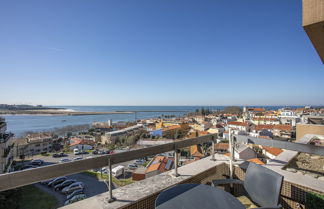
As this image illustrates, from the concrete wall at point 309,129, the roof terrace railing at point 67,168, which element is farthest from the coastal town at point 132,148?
the roof terrace railing at point 67,168

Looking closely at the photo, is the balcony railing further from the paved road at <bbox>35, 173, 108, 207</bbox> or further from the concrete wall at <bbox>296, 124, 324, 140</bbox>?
the paved road at <bbox>35, 173, 108, 207</bbox>

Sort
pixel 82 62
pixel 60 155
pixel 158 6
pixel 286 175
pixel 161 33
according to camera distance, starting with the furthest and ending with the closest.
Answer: pixel 60 155, pixel 82 62, pixel 161 33, pixel 158 6, pixel 286 175

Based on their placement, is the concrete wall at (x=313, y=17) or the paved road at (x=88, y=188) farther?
the paved road at (x=88, y=188)

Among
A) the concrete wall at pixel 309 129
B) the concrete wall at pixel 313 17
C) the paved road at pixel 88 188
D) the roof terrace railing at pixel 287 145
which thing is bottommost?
the paved road at pixel 88 188

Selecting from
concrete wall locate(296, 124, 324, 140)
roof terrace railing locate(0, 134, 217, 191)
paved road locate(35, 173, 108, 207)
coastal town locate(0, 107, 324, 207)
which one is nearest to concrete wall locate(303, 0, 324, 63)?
coastal town locate(0, 107, 324, 207)

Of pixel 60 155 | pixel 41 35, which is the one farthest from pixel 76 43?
pixel 60 155

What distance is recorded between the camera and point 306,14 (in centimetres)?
131

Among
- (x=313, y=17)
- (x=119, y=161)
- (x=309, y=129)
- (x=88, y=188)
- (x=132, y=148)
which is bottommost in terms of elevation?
(x=88, y=188)

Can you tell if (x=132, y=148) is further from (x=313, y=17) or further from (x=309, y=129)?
(x=309, y=129)

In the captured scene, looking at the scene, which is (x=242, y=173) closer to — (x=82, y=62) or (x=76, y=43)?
(x=76, y=43)

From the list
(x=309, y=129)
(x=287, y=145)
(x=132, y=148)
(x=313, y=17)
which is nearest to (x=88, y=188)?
(x=132, y=148)

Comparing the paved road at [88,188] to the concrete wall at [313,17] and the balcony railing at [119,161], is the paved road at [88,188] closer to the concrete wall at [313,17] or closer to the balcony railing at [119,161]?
the balcony railing at [119,161]

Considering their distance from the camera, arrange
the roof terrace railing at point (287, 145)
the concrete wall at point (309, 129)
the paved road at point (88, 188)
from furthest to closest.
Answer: the paved road at point (88, 188)
the concrete wall at point (309, 129)
the roof terrace railing at point (287, 145)

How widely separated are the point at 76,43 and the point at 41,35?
1941mm
